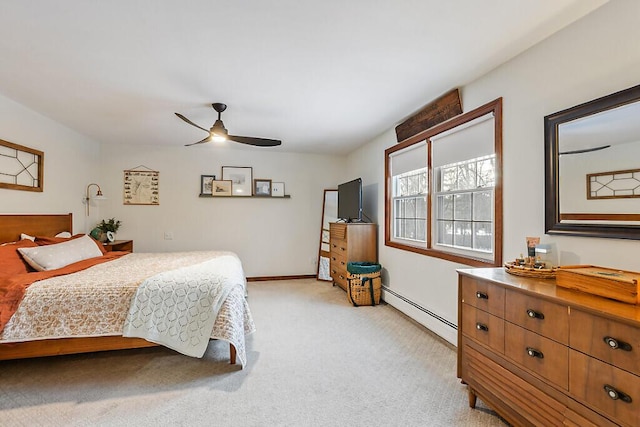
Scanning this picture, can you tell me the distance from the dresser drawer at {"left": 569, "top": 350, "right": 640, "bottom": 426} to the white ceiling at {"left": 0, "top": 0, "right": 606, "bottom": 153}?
5.93 feet

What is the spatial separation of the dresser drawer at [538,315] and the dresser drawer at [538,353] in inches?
1.3

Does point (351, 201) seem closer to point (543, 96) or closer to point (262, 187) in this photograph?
point (262, 187)

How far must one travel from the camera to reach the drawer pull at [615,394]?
1.11 m

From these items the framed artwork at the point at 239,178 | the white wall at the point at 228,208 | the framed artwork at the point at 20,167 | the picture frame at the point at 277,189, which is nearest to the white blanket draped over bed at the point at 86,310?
the framed artwork at the point at 20,167

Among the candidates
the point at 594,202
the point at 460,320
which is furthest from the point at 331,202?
the point at 594,202

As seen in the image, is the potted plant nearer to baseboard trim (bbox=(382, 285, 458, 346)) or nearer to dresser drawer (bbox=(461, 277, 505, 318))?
baseboard trim (bbox=(382, 285, 458, 346))

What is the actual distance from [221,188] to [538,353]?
4.84m

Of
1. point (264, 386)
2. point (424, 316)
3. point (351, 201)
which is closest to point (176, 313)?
point (264, 386)

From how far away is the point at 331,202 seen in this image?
5676 mm

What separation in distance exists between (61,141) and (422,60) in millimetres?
4434

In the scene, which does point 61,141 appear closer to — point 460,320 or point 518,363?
point 460,320

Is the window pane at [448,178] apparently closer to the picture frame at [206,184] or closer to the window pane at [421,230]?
the window pane at [421,230]

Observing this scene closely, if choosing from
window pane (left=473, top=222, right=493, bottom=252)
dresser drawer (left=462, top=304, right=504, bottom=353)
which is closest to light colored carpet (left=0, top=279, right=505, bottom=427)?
dresser drawer (left=462, top=304, right=504, bottom=353)

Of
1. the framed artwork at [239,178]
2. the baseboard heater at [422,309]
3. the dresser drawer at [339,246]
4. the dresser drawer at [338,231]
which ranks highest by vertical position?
the framed artwork at [239,178]
